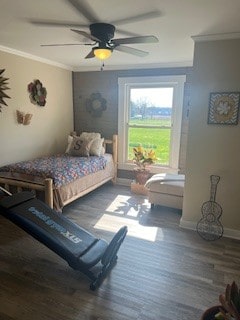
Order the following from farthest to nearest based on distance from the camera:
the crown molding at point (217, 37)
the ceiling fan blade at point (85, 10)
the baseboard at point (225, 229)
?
1. the baseboard at point (225, 229)
2. the crown molding at point (217, 37)
3. the ceiling fan blade at point (85, 10)

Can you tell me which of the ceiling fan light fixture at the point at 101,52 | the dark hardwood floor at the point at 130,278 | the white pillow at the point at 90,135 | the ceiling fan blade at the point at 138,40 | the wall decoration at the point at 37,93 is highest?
the ceiling fan blade at the point at 138,40

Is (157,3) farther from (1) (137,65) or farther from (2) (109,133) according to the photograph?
(2) (109,133)

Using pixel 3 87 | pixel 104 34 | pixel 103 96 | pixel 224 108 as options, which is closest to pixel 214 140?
pixel 224 108

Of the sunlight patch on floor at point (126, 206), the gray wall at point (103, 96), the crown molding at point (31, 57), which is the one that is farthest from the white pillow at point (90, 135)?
the crown molding at point (31, 57)

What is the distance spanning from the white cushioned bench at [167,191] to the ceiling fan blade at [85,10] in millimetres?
2278

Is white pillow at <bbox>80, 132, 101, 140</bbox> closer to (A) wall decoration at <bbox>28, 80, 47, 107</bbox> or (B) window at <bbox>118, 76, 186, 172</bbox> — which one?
(B) window at <bbox>118, 76, 186, 172</bbox>

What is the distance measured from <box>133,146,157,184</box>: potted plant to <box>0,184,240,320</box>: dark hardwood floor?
131 cm

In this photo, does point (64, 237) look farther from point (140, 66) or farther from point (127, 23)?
point (140, 66)

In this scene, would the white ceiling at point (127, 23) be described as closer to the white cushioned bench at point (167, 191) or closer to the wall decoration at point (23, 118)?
the wall decoration at point (23, 118)

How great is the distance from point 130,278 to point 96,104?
11.8ft

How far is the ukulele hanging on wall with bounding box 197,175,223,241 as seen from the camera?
2.91 m

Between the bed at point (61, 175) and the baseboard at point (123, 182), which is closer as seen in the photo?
the bed at point (61, 175)

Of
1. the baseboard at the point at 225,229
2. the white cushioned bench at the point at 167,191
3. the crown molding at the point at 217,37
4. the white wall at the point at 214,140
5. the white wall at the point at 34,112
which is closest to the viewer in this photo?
the crown molding at the point at 217,37

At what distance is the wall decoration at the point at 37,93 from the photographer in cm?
407
